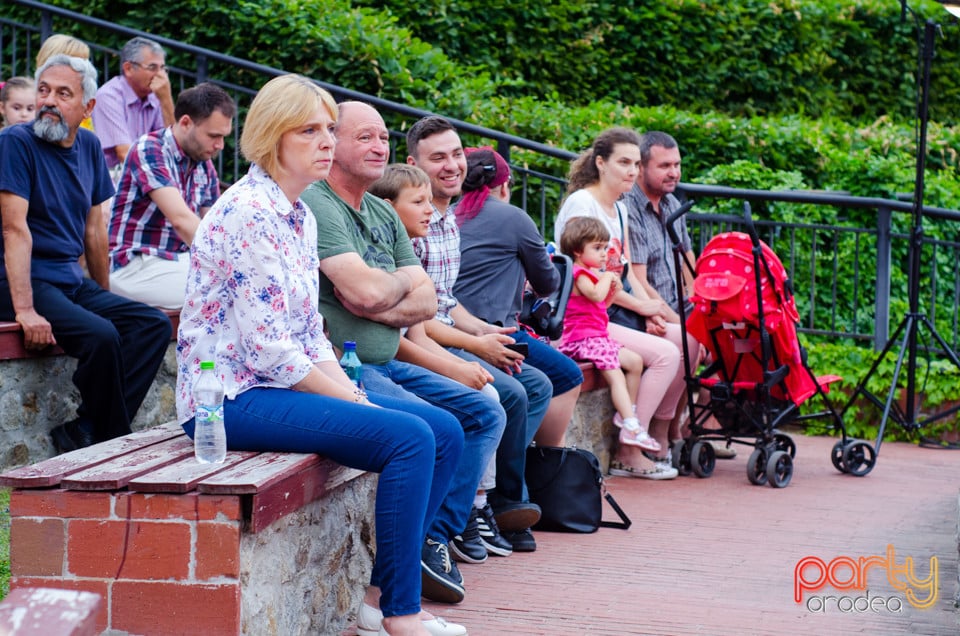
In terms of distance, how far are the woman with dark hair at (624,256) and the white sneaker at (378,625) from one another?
133 inches

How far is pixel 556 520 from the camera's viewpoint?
5980 mm

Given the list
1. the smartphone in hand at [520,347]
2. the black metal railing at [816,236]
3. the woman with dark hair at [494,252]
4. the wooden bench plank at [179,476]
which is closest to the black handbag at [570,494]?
the woman with dark hair at [494,252]

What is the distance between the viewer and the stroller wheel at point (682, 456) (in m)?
7.55

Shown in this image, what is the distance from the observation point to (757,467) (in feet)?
23.9

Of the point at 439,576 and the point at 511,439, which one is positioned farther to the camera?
the point at 511,439

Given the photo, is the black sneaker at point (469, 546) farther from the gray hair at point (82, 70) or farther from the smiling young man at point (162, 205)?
the gray hair at point (82, 70)

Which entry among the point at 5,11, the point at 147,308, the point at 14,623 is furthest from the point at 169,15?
the point at 14,623

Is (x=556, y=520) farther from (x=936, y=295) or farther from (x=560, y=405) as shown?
(x=936, y=295)

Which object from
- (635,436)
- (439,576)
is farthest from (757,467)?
(439,576)

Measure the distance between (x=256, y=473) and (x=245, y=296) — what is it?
21.8 inches

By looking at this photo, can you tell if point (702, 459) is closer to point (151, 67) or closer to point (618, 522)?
point (618, 522)

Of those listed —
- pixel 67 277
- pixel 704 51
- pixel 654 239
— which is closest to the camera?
pixel 67 277

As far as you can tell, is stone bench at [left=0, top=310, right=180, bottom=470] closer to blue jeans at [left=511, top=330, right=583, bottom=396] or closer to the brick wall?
the brick wall

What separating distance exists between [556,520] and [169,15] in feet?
22.1
